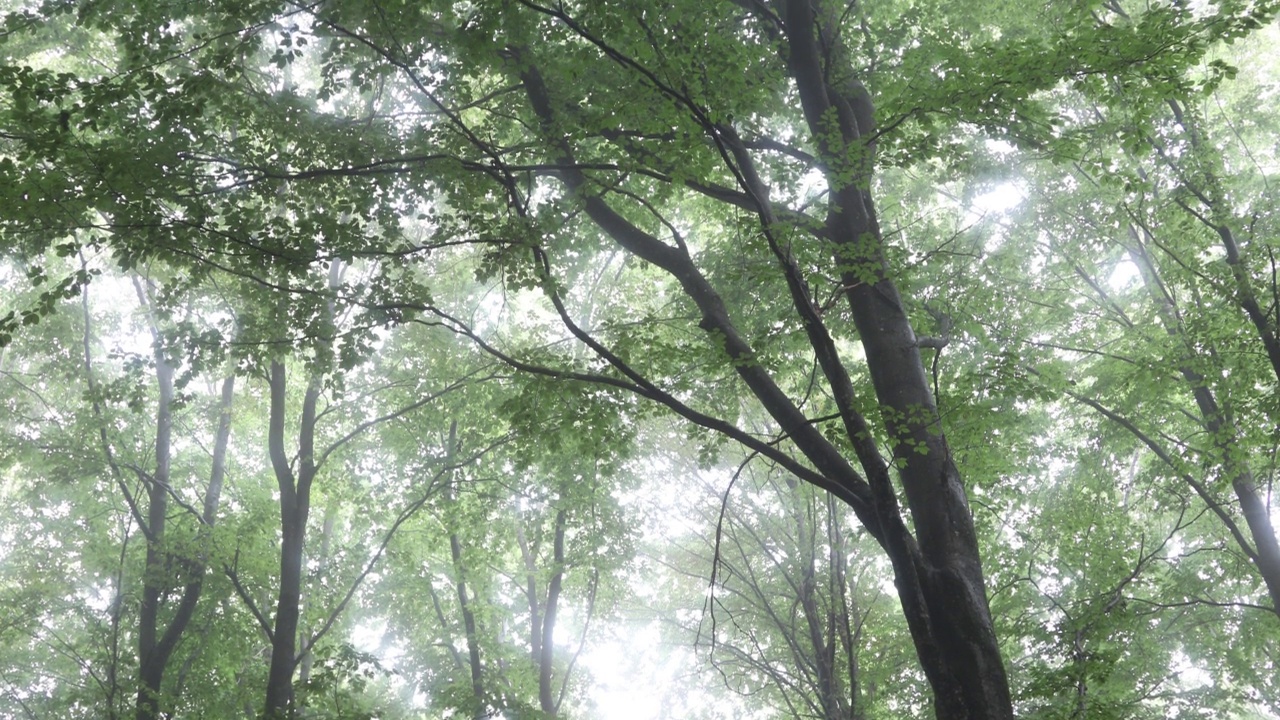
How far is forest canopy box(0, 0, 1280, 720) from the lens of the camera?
4.66 m

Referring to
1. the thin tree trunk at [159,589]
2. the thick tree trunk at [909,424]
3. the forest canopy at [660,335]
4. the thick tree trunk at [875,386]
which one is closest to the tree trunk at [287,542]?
the forest canopy at [660,335]

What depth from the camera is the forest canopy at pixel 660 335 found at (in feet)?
15.3

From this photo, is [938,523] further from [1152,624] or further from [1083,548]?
[1152,624]

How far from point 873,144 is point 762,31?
65.5 inches

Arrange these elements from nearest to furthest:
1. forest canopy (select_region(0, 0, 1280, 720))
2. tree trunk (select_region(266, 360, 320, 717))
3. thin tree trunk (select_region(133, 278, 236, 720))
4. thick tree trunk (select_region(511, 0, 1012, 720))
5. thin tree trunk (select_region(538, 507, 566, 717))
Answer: thick tree trunk (select_region(511, 0, 1012, 720))
forest canopy (select_region(0, 0, 1280, 720))
tree trunk (select_region(266, 360, 320, 717))
thin tree trunk (select_region(133, 278, 236, 720))
thin tree trunk (select_region(538, 507, 566, 717))

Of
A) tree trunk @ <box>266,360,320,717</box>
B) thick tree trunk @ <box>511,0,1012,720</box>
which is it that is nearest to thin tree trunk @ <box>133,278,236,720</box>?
tree trunk @ <box>266,360,320,717</box>

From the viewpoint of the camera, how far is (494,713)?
11.8m

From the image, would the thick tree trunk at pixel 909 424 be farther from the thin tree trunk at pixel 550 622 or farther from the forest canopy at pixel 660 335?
the thin tree trunk at pixel 550 622

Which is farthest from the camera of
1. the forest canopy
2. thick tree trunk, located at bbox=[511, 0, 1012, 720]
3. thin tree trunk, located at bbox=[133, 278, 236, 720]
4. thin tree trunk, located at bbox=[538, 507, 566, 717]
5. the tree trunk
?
thin tree trunk, located at bbox=[538, 507, 566, 717]

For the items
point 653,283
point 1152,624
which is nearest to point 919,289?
point 653,283

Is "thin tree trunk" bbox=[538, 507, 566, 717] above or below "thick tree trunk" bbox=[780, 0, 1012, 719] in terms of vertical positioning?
above

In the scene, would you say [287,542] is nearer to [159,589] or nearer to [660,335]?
[159,589]

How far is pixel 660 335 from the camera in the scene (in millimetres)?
8305

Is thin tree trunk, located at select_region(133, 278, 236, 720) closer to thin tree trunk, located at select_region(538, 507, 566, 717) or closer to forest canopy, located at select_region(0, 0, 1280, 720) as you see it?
forest canopy, located at select_region(0, 0, 1280, 720)
